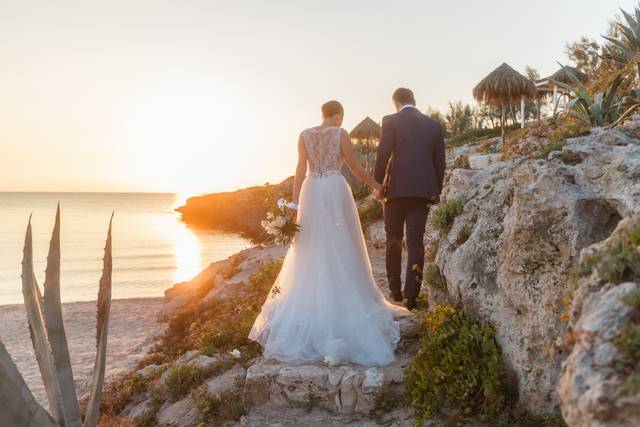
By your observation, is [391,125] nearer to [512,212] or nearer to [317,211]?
[317,211]

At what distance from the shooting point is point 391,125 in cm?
662

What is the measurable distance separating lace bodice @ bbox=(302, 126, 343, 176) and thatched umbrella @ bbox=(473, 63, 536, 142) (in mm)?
21371

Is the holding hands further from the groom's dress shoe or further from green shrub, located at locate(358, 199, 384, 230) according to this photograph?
green shrub, located at locate(358, 199, 384, 230)

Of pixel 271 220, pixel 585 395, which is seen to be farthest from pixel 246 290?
pixel 585 395

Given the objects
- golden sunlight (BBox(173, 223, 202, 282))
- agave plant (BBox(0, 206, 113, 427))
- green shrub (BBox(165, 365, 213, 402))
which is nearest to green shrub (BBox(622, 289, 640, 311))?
agave plant (BBox(0, 206, 113, 427))

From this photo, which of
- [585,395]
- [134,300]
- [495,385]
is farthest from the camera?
[134,300]

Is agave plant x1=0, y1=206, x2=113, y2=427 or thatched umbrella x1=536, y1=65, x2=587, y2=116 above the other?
thatched umbrella x1=536, y1=65, x2=587, y2=116

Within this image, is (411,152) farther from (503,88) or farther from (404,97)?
(503,88)

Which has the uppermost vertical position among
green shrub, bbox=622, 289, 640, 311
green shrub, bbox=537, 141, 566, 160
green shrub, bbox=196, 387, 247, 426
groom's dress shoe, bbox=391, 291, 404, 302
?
green shrub, bbox=537, 141, 566, 160

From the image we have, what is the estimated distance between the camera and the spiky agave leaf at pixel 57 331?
159 inches

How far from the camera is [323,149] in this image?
639 cm

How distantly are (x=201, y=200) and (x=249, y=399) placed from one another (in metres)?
85.7

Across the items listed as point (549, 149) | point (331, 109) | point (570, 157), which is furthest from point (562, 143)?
point (331, 109)

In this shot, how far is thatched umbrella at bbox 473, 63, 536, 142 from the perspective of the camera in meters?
25.8
